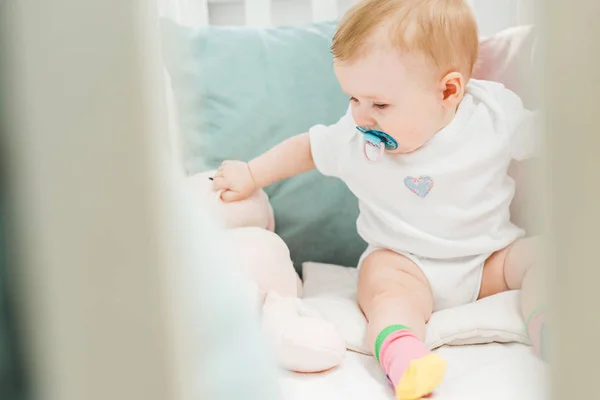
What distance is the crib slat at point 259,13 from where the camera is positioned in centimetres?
124

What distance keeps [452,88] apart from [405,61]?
83 mm

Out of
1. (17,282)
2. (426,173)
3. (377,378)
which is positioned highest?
(17,282)

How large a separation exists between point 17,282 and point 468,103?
0.72 m

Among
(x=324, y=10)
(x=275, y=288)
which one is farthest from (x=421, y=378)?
(x=324, y=10)

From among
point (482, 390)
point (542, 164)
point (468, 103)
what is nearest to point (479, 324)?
point (482, 390)

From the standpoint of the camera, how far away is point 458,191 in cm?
83

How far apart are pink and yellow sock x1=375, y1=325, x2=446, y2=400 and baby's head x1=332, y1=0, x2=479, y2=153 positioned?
0.26 m

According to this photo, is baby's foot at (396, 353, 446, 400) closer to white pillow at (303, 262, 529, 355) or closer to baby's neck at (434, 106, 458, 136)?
white pillow at (303, 262, 529, 355)

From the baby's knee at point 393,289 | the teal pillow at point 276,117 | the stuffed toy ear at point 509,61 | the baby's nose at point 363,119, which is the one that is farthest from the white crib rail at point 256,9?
the baby's knee at point 393,289

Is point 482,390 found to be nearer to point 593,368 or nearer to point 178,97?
point 593,368

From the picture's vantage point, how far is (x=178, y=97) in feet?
3.11

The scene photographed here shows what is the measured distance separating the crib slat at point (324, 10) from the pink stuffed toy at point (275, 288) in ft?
1.43

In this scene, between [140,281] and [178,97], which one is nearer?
[140,281]

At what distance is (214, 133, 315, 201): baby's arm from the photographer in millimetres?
927
